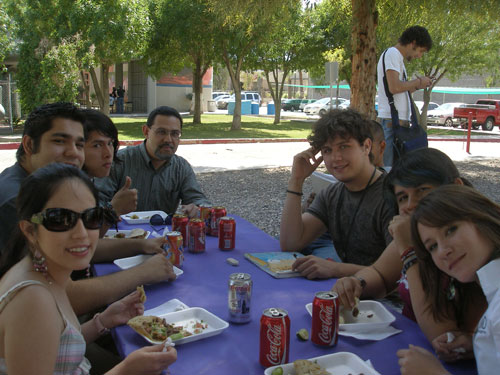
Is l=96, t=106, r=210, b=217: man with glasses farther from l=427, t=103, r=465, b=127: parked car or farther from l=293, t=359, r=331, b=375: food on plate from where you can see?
l=427, t=103, r=465, b=127: parked car

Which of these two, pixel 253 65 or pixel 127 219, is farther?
pixel 253 65

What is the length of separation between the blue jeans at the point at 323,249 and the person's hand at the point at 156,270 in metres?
1.29

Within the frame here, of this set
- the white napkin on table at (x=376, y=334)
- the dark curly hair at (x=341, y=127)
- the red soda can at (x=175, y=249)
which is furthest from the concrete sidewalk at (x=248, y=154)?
the white napkin on table at (x=376, y=334)

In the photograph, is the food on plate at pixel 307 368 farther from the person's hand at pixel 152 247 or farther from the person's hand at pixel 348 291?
the person's hand at pixel 152 247

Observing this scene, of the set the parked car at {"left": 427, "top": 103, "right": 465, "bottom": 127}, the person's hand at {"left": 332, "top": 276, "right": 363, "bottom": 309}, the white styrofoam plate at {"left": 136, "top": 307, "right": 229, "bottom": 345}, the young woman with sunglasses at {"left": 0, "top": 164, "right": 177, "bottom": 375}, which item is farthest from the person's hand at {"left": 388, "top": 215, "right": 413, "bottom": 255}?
the parked car at {"left": 427, "top": 103, "right": 465, "bottom": 127}

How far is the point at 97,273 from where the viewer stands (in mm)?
2896

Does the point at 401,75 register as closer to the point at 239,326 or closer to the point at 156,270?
the point at 156,270

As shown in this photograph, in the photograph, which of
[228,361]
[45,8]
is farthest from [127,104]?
[228,361]

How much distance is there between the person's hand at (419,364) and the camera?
1.69 metres

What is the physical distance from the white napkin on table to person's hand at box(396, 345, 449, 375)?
0.25 m

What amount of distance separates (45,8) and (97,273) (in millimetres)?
17989

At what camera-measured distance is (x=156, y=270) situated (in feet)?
8.60

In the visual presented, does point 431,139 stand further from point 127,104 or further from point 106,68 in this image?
point 127,104

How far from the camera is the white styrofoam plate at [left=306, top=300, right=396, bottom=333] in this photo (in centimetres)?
206
